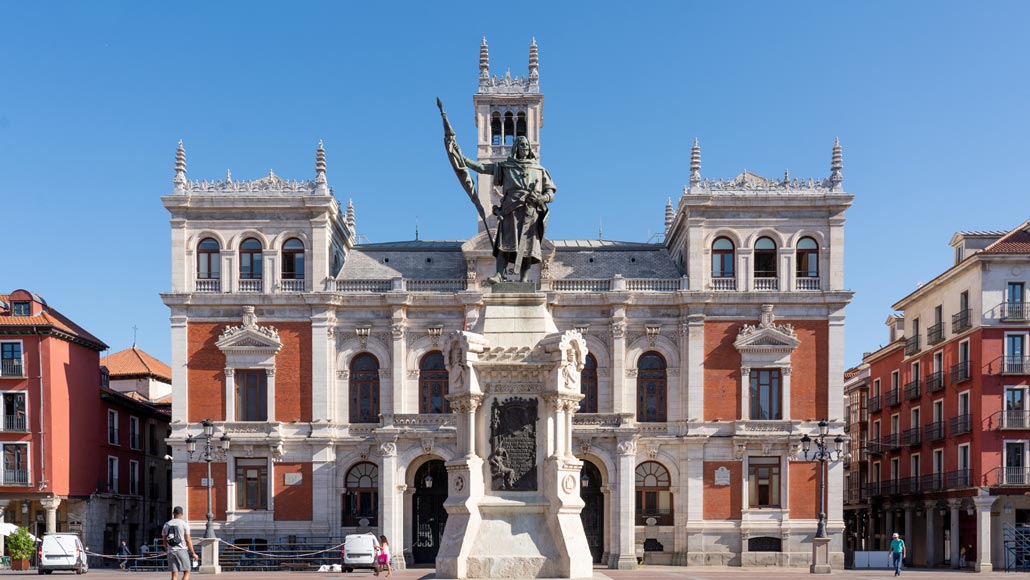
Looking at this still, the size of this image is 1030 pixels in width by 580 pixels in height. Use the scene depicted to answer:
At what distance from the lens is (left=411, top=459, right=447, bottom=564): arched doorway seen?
55812 millimetres

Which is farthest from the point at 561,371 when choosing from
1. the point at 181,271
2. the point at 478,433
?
the point at 181,271

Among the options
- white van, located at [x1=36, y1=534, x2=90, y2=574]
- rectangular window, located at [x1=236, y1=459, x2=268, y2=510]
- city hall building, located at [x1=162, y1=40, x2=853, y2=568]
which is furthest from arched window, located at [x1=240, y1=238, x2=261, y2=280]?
white van, located at [x1=36, y1=534, x2=90, y2=574]

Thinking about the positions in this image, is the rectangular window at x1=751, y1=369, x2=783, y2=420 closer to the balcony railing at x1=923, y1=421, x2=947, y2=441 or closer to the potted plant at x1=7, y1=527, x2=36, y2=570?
the balcony railing at x1=923, y1=421, x2=947, y2=441

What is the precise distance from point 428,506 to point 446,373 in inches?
255

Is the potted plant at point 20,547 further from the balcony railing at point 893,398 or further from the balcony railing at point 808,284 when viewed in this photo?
the balcony railing at point 893,398

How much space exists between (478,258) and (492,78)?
34.3 feet

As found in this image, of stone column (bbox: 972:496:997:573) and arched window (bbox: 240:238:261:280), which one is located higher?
arched window (bbox: 240:238:261:280)

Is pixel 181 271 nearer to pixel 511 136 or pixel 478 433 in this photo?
pixel 511 136

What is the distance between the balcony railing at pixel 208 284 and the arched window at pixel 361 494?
10470mm

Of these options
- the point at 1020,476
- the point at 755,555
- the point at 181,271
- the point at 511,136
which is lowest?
the point at 755,555

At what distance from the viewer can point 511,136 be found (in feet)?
201

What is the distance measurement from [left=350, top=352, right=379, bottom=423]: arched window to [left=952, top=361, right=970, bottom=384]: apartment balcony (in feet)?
89.9

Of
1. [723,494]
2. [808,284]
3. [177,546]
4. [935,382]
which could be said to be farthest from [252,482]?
[177,546]

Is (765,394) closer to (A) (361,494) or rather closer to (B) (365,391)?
(B) (365,391)
